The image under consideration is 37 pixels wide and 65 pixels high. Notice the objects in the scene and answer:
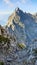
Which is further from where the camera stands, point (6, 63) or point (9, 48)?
point (9, 48)

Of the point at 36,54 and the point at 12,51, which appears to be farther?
the point at 36,54

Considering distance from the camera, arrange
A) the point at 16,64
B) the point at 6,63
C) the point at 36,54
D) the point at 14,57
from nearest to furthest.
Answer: the point at 6,63, the point at 16,64, the point at 14,57, the point at 36,54

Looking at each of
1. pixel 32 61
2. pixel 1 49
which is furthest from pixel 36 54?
pixel 1 49

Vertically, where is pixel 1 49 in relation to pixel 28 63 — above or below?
above

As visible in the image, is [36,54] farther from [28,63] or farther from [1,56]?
[1,56]

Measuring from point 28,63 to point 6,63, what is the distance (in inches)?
370

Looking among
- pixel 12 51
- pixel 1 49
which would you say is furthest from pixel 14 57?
pixel 1 49

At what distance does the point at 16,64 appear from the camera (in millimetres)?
65812

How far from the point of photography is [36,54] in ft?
251

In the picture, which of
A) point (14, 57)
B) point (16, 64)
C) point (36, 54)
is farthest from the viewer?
point (36, 54)

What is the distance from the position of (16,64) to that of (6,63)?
4.74 metres

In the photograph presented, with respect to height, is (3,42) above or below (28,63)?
above

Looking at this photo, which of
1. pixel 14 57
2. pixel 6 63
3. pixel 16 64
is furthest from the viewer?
pixel 14 57

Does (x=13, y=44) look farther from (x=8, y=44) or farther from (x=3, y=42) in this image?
(x=3, y=42)
